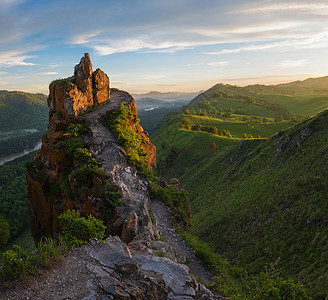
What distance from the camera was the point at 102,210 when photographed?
18016 mm

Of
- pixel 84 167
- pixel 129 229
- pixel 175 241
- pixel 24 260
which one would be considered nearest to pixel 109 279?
pixel 24 260

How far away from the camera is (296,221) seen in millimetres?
25641

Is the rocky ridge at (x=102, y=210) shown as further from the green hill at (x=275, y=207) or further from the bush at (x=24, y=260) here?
the green hill at (x=275, y=207)

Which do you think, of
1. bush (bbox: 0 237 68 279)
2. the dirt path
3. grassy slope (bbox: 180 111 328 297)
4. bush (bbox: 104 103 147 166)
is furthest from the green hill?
bush (bbox: 104 103 147 166)

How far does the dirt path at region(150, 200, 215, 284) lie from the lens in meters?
15.3

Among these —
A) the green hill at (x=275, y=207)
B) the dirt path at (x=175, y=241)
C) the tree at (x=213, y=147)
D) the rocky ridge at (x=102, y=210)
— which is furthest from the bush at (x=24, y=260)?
the tree at (x=213, y=147)

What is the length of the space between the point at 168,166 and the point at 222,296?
93.4m

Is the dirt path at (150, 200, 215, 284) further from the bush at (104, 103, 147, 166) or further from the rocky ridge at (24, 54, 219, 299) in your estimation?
the bush at (104, 103, 147, 166)

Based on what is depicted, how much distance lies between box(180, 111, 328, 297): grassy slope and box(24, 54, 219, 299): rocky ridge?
1200 centimetres

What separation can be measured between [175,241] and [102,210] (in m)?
6.65

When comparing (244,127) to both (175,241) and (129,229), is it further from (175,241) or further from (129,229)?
(129,229)

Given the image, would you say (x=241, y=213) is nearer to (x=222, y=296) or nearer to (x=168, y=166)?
(x=222, y=296)

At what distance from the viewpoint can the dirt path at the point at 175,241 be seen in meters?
15.3

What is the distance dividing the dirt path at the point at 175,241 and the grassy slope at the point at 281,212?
25.7 ft
